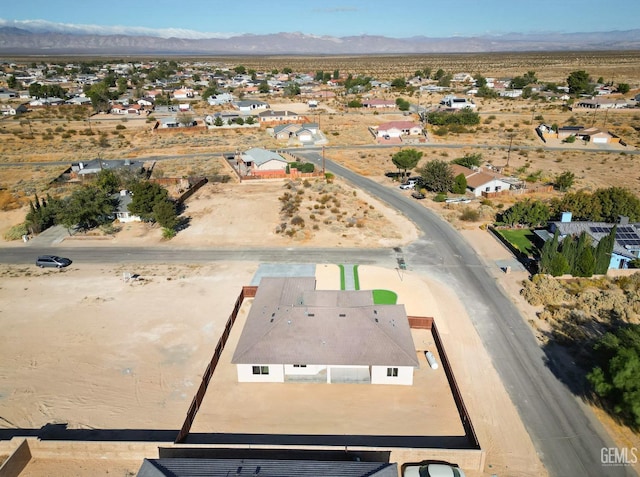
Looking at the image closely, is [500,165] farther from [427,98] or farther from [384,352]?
[427,98]

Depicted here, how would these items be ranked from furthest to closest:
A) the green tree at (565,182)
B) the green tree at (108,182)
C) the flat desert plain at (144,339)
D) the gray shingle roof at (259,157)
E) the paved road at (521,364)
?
the gray shingle roof at (259,157), the green tree at (565,182), the green tree at (108,182), the flat desert plain at (144,339), the paved road at (521,364)

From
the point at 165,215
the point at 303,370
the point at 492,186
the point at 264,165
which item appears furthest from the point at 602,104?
the point at 303,370

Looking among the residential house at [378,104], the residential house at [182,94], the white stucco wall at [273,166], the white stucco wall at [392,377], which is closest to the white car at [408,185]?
the white stucco wall at [273,166]

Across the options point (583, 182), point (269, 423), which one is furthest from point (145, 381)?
point (583, 182)

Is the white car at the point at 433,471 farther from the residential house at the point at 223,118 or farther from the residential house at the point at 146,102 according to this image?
the residential house at the point at 146,102

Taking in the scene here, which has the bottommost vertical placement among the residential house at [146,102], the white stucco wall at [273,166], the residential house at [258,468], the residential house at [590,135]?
the residential house at [258,468]

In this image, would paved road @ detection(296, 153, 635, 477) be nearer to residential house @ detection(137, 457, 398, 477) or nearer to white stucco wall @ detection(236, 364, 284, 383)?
residential house @ detection(137, 457, 398, 477)
